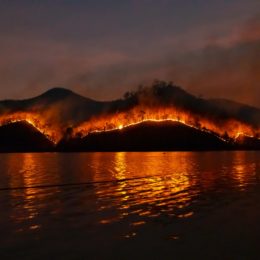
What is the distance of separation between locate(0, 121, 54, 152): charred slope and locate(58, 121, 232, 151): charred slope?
307 inches

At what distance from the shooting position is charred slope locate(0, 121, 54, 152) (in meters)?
170

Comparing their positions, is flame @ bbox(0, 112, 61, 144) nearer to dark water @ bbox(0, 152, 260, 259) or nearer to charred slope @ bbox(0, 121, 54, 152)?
charred slope @ bbox(0, 121, 54, 152)

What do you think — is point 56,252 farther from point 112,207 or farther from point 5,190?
point 5,190

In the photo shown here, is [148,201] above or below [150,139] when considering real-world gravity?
below

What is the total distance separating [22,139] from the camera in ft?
573

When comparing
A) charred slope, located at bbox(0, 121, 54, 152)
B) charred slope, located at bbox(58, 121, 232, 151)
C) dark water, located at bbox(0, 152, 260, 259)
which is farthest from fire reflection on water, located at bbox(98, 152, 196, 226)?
charred slope, located at bbox(0, 121, 54, 152)

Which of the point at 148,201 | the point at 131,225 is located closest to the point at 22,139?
the point at 148,201

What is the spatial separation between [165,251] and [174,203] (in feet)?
29.0

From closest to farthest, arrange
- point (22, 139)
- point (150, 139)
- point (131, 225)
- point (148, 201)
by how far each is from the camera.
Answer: point (131, 225) < point (148, 201) < point (150, 139) < point (22, 139)

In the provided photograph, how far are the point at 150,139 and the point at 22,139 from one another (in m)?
52.5

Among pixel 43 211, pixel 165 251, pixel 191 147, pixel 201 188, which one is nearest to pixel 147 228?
pixel 165 251

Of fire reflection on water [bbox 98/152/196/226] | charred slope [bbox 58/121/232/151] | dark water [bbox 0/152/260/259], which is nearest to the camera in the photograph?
dark water [bbox 0/152/260/259]

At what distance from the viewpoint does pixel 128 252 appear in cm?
1174

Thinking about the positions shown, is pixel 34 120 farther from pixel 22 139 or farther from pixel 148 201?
pixel 148 201
